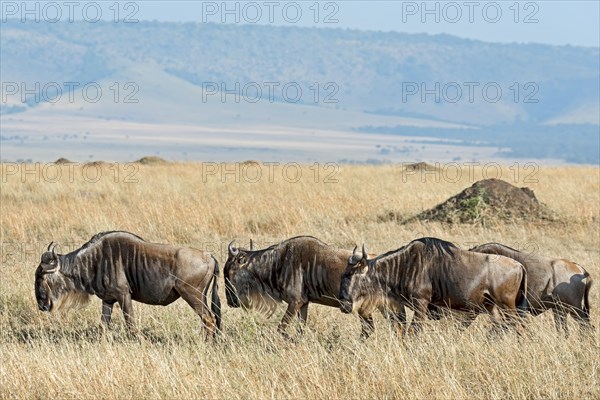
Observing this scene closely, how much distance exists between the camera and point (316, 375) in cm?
688

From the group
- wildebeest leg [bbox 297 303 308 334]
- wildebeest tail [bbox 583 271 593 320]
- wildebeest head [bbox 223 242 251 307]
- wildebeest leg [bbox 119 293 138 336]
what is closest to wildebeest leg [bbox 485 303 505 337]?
wildebeest tail [bbox 583 271 593 320]

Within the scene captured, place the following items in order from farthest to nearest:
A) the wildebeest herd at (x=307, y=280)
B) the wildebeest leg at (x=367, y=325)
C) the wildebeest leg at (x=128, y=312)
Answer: the wildebeest leg at (x=128, y=312)
the wildebeest leg at (x=367, y=325)
the wildebeest herd at (x=307, y=280)

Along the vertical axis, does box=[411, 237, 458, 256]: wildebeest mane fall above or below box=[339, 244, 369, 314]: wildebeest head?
above

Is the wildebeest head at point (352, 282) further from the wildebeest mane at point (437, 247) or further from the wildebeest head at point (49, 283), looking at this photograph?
the wildebeest head at point (49, 283)

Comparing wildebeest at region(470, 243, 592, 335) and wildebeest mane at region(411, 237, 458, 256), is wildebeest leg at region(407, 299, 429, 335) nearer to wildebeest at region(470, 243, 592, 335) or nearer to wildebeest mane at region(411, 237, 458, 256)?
wildebeest mane at region(411, 237, 458, 256)

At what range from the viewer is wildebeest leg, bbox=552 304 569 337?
332 inches

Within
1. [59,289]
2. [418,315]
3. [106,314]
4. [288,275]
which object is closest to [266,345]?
[288,275]

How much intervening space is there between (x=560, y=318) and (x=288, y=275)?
224 cm

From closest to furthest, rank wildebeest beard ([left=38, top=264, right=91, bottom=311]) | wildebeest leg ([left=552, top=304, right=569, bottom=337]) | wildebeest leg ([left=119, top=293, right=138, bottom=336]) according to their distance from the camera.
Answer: wildebeest leg ([left=552, top=304, right=569, bottom=337]) < wildebeest leg ([left=119, top=293, right=138, bottom=336]) < wildebeest beard ([left=38, top=264, right=91, bottom=311])

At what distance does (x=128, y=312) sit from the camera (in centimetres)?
855

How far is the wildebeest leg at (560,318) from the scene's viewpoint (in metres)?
8.45

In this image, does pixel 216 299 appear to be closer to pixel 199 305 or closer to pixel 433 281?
pixel 199 305

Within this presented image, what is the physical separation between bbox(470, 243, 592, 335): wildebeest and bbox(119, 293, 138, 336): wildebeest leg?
2.86 meters

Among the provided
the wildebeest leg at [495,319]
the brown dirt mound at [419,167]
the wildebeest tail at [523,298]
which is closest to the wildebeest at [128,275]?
the wildebeest leg at [495,319]
